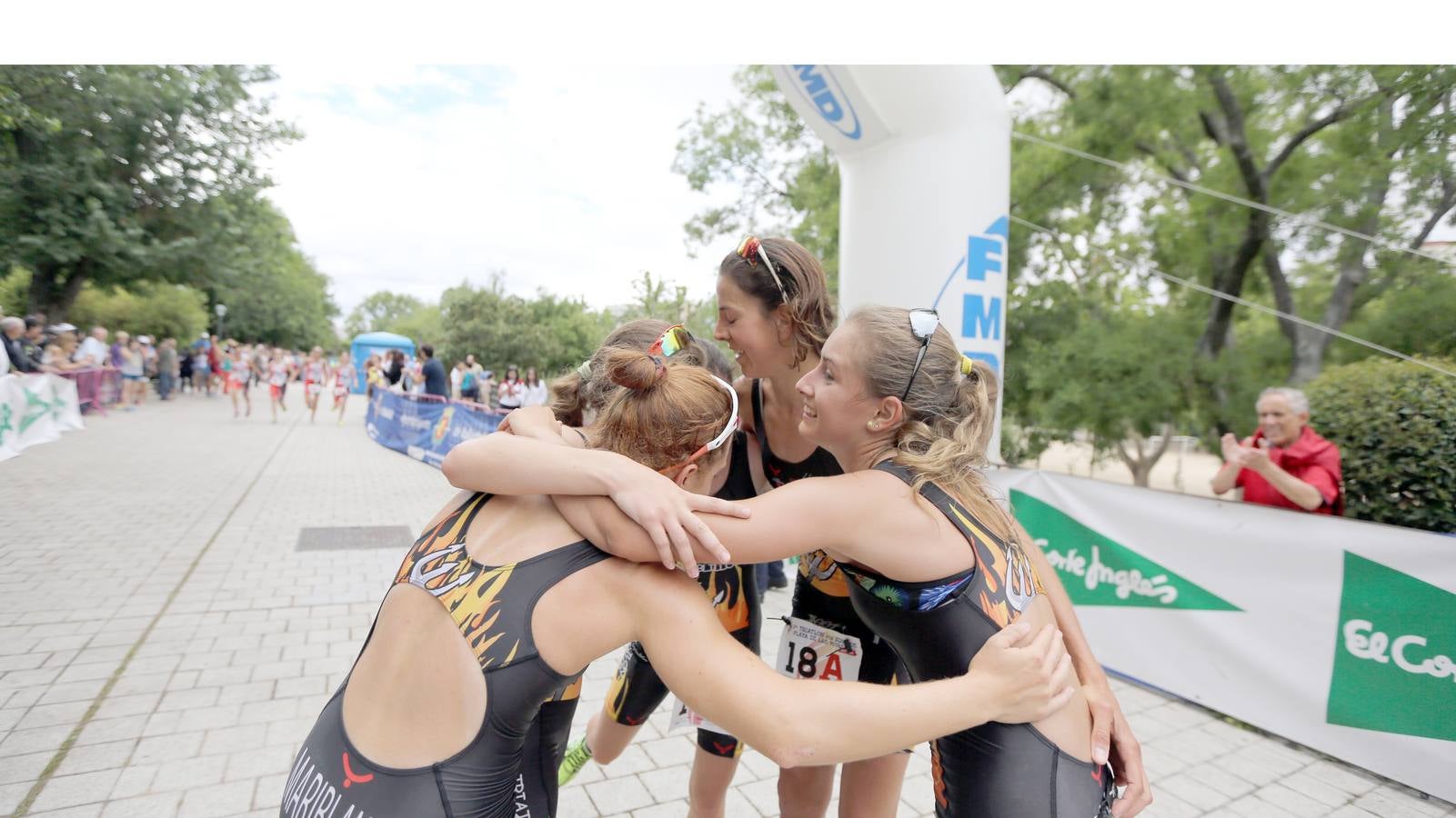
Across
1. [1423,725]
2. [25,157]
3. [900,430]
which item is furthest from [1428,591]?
[25,157]

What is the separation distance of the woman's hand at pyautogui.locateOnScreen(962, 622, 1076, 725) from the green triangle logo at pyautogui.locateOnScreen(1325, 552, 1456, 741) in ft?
9.58

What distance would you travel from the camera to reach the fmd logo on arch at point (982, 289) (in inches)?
188

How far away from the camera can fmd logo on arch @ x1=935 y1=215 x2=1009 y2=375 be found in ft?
15.7

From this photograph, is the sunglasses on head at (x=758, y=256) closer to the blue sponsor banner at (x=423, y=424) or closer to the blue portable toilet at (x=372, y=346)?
the blue sponsor banner at (x=423, y=424)

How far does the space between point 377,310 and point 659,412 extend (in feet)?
299

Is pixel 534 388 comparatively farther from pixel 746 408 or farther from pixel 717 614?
pixel 717 614

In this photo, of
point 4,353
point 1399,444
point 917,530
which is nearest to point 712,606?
point 917,530

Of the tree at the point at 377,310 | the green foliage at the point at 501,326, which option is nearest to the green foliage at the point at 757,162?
the green foliage at the point at 501,326

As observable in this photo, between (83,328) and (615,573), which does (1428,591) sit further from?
(83,328)

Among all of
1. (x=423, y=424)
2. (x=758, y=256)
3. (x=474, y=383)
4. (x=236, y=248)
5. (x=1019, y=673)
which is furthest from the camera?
(x=474, y=383)

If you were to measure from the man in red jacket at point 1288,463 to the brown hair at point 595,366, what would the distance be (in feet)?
11.2

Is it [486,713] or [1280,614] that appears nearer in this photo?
[486,713]

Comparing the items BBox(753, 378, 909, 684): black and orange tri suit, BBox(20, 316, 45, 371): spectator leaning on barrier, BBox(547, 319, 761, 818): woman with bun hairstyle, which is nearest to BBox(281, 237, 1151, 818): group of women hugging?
BBox(547, 319, 761, 818): woman with bun hairstyle

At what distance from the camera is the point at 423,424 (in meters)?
12.8
